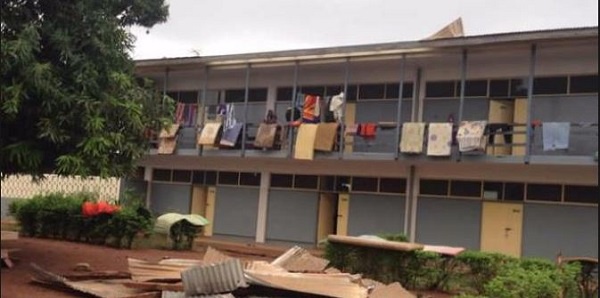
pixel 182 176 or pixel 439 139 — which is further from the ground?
pixel 439 139

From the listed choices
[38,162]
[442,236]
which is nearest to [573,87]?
[442,236]

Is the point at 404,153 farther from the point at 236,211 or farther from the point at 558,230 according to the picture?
the point at 236,211

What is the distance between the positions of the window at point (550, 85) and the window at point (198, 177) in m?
12.3

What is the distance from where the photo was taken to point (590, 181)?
19062 mm

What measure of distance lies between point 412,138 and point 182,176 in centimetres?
1051

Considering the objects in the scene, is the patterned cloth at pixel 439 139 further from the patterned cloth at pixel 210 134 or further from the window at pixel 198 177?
the window at pixel 198 177

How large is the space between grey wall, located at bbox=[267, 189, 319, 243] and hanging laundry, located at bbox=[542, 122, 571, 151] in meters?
8.03

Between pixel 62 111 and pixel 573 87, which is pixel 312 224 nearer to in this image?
pixel 573 87

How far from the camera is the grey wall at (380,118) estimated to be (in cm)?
2188

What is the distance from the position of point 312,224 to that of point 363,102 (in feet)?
13.7

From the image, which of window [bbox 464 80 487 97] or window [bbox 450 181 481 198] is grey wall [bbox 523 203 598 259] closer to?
window [bbox 450 181 481 198]

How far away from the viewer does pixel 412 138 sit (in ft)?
67.3

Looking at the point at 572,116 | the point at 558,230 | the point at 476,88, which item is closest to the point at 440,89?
the point at 476,88

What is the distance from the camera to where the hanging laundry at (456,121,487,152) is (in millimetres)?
19297
